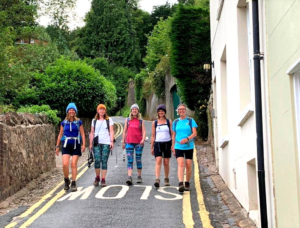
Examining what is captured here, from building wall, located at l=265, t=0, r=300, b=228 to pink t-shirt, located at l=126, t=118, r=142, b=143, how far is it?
4.92 meters

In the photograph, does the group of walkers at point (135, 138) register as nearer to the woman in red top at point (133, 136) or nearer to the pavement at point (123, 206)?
the woman in red top at point (133, 136)

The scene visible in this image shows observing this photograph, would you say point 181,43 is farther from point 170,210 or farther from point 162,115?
point 170,210

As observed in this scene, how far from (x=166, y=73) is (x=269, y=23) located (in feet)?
84.7

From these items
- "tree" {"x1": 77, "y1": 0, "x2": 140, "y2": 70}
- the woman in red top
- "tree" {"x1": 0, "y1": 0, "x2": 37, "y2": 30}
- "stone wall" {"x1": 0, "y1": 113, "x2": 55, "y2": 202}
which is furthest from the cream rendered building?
"tree" {"x1": 77, "y1": 0, "x2": 140, "y2": 70}

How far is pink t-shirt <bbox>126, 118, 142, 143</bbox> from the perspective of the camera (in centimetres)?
955

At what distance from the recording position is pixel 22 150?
9711mm

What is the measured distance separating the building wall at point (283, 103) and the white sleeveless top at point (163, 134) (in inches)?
175

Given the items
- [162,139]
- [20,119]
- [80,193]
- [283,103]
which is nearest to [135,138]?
[162,139]

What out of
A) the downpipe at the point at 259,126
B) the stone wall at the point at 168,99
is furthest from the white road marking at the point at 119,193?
the stone wall at the point at 168,99

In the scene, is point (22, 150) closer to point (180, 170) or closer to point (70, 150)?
point (70, 150)

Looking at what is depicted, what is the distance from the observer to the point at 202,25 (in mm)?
19422

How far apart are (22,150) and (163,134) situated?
3320 mm

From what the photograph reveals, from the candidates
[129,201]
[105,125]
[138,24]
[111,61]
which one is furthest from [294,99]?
[138,24]

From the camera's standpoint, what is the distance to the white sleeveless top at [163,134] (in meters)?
9.27
